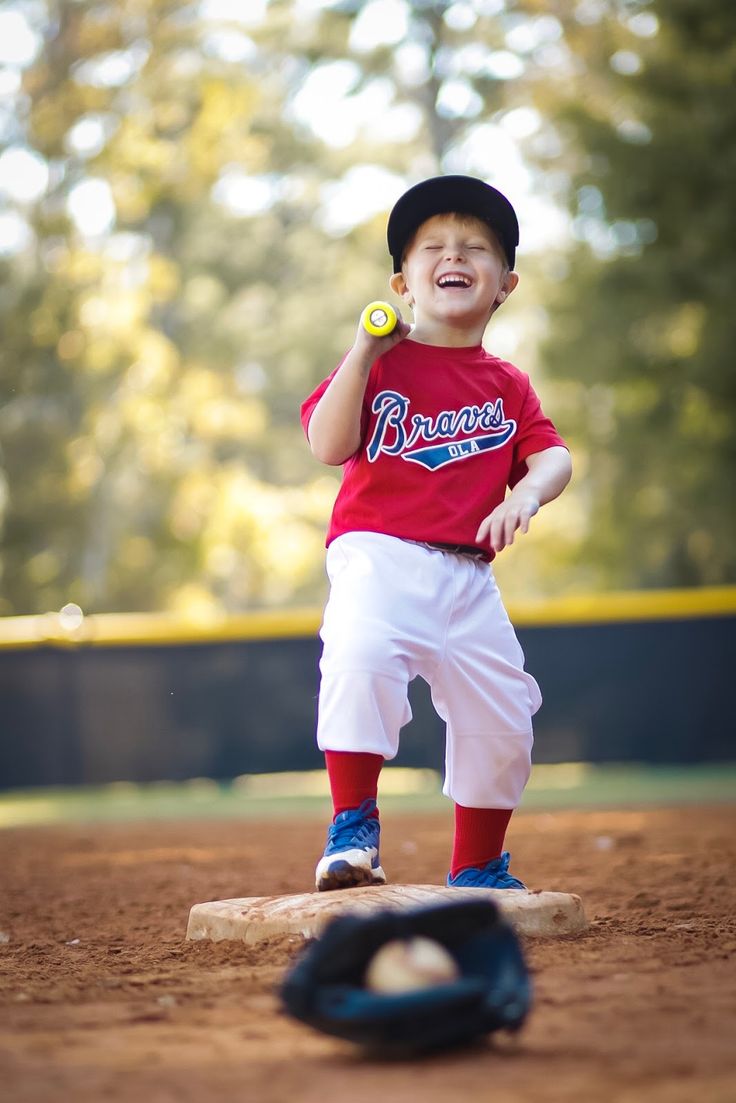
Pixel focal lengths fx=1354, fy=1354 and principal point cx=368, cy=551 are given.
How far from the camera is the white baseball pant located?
109 inches

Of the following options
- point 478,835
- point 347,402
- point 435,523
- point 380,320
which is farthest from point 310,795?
point 380,320

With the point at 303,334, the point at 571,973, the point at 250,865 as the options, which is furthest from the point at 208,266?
the point at 571,973

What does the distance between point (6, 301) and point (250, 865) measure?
11173 millimetres

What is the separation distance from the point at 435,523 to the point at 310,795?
6810mm

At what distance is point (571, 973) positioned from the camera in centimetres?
230

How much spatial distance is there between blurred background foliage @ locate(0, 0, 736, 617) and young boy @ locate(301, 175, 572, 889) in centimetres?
1049

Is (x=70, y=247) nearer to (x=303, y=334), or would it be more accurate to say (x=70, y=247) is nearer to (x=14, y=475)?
(x=14, y=475)

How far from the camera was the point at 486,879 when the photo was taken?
9.89 feet

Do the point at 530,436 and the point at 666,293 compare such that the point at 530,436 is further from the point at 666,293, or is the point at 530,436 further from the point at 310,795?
the point at 666,293

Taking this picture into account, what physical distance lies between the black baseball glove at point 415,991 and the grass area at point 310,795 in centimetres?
577

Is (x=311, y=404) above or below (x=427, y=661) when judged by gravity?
above

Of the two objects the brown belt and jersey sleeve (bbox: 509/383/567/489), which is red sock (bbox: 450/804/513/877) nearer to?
the brown belt

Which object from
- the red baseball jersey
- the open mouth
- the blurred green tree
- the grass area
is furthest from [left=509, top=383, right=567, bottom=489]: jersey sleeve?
the blurred green tree

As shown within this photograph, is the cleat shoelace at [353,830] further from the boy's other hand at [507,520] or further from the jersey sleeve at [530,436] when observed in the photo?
the jersey sleeve at [530,436]
